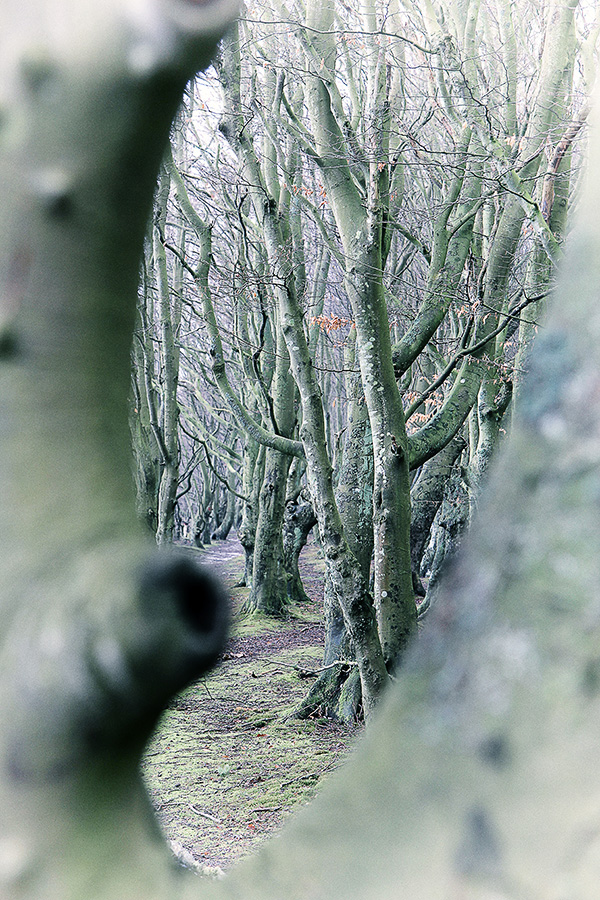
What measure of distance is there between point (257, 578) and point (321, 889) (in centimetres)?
1329

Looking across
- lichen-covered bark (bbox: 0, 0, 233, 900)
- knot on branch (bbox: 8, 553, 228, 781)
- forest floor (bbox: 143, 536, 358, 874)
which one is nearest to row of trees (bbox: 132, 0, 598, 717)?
forest floor (bbox: 143, 536, 358, 874)

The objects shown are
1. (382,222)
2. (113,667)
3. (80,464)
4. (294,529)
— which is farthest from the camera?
(294,529)

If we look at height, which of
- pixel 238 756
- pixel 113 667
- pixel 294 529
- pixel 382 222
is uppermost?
pixel 382 222

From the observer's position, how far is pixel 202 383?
19828mm

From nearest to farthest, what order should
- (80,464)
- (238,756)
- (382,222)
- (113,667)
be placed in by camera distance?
(113,667) < (80,464) < (382,222) < (238,756)

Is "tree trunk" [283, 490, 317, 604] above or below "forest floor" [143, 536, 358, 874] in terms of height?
above

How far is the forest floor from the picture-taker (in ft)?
17.9

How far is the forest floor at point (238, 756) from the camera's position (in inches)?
215

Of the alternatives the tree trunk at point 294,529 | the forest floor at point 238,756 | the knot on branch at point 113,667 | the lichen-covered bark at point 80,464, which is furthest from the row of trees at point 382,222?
the knot on branch at point 113,667

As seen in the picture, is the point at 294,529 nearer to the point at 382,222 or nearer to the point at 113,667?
the point at 382,222

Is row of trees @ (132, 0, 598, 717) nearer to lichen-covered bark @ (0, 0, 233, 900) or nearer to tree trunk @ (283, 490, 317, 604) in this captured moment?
tree trunk @ (283, 490, 317, 604)

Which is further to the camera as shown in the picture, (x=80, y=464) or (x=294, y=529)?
(x=294, y=529)

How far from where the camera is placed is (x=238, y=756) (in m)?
7.03

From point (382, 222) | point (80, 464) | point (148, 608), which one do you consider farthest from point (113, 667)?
point (382, 222)
